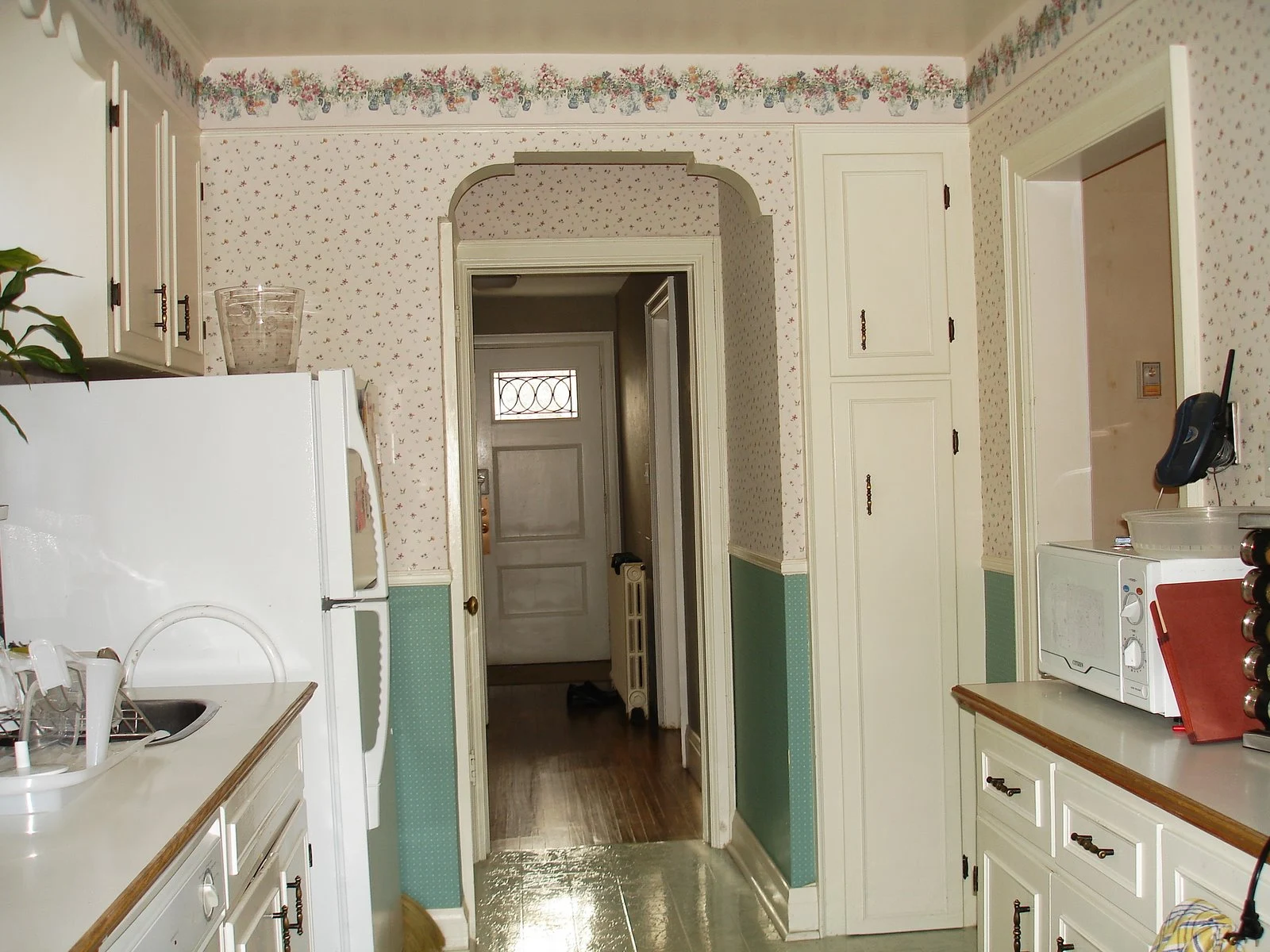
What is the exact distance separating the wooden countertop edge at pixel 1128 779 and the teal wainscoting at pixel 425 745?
1.51m

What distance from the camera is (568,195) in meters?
3.59

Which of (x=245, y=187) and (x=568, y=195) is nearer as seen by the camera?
(x=245, y=187)

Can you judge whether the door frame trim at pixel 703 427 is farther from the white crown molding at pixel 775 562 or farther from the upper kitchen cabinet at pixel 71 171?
the upper kitchen cabinet at pixel 71 171

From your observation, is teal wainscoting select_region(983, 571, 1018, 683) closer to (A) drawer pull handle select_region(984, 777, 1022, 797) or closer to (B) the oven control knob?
(A) drawer pull handle select_region(984, 777, 1022, 797)

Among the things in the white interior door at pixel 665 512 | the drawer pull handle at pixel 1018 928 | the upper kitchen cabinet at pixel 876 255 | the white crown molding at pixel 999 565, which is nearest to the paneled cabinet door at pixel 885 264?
the upper kitchen cabinet at pixel 876 255

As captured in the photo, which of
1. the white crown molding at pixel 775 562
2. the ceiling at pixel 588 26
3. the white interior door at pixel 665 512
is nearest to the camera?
the ceiling at pixel 588 26

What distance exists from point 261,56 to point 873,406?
1.94 m

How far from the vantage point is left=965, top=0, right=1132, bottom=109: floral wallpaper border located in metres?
2.39

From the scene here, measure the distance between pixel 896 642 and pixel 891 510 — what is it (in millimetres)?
375

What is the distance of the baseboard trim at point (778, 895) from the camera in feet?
9.77

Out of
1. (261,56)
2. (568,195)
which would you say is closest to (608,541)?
(568,195)

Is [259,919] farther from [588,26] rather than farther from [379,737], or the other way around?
[588,26]

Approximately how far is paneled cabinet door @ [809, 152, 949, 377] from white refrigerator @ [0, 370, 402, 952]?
4.69 ft

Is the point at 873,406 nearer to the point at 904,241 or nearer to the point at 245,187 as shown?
the point at 904,241
